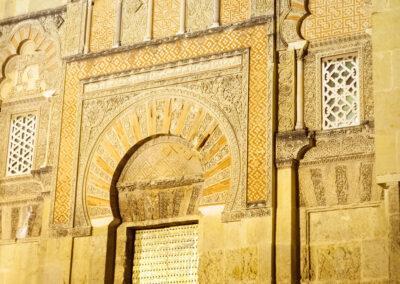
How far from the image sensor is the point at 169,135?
296 inches

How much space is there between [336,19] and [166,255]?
2383 millimetres

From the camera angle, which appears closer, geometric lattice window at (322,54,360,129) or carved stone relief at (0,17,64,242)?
geometric lattice window at (322,54,360,129)

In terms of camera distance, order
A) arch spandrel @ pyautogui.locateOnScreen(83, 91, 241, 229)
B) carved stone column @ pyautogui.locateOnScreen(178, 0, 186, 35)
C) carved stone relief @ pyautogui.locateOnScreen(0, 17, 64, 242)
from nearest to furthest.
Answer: arch spandrel @ pyautogui.locateOnScreen(83, 91, 241, 229), carved stone column @ pyautogui.locateOnScreen(178, 0, 186, 35), carved stone relief @ pyautogui.locateOnScreen(0, 17, 64, 242)

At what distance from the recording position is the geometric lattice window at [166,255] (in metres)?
7.18

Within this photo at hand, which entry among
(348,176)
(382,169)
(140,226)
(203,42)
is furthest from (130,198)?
(382,169)

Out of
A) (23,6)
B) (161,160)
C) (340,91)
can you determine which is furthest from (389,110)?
(23,6)

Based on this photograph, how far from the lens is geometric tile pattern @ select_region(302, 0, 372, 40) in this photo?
22.7ft

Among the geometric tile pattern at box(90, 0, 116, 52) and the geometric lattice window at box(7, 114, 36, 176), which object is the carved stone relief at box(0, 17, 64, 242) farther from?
the geometric tile pattern at box(90, 0, 116, 52)

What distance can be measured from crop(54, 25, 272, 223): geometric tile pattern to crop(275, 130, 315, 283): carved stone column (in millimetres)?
124

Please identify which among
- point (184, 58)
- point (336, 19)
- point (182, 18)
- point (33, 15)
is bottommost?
point (184, 58)

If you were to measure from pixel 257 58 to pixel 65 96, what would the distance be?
195 cm

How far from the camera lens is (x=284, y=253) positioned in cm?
656

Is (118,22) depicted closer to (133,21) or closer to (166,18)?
(133,21)

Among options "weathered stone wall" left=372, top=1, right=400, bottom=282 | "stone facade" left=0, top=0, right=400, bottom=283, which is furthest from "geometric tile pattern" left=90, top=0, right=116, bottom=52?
"weathered stone wall" left=372, top=1, right=400, bottom=282
